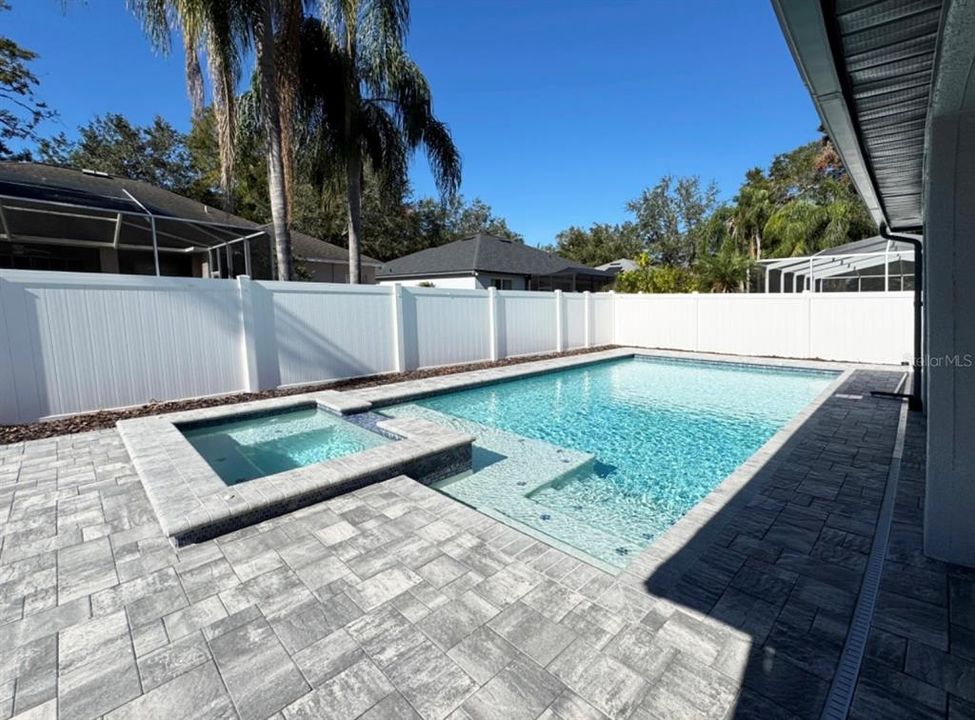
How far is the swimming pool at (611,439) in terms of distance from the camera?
173 inches

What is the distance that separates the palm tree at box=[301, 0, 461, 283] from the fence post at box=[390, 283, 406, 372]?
2712 millimetres

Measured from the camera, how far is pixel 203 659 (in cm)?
216

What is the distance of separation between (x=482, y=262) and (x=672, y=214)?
1112 inches

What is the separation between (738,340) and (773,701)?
1317 centimetres

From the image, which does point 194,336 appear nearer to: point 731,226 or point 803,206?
point 803,206

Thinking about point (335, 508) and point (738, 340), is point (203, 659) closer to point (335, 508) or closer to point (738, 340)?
point (335, 508)

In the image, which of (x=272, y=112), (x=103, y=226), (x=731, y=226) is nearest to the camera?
(x=272, y=112)

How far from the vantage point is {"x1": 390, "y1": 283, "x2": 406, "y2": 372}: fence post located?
9.86 metres

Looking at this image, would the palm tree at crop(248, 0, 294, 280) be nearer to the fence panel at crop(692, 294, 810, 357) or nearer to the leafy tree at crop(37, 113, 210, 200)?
the fence panel at crop(692, 294, 810, 357)

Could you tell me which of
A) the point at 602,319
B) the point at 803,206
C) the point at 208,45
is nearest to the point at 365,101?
the point at 208,45

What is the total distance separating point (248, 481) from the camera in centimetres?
422

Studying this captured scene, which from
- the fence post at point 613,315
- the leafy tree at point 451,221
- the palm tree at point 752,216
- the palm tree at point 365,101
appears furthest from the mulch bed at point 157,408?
the palm tree at point 752,216

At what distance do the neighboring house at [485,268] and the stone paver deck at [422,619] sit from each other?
17.8 meters

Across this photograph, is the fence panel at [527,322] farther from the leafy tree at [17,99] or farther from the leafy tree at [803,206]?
the leafy tree at [17,99]
